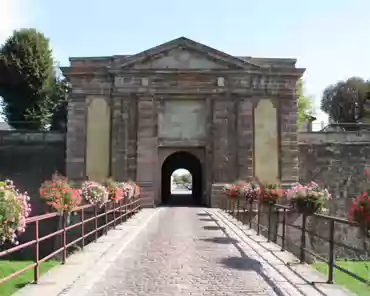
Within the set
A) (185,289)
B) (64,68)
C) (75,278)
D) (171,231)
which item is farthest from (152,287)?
(64,68)

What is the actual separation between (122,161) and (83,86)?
5254mm

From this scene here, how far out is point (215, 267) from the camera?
29.0 feet

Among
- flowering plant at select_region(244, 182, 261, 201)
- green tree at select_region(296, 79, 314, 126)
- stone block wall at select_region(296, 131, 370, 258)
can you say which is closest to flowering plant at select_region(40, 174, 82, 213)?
flowering plant at select_region(244, 182, 261, 201)

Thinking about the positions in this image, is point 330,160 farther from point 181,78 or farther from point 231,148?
point 181,78

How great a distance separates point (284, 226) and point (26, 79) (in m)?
30.8

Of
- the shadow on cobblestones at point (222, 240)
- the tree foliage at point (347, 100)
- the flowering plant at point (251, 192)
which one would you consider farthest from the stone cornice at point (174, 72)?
the tree foliage at point (347, 100)

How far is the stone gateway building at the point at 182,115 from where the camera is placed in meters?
29.9

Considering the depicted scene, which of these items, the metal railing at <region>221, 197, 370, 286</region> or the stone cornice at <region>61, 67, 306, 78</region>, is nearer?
the metal railing at <region>221, 197, 370, 286</region>

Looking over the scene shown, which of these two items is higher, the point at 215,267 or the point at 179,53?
the point at 179,53

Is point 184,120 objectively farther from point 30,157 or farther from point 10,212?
point 10,212

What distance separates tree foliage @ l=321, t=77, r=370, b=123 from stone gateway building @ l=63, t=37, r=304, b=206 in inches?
1164

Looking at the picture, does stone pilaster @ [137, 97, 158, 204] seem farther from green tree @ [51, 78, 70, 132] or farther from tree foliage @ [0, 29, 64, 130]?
green tree @ [51, 78, 70, 132]

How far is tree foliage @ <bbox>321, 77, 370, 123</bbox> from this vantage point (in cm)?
5774

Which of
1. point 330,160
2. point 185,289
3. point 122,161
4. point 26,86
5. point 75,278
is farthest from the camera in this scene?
point 26,86
